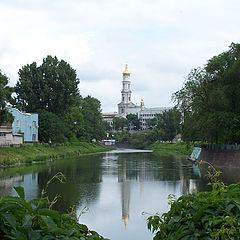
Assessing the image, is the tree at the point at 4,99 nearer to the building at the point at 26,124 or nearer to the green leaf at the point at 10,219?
the building at the point at 26,124

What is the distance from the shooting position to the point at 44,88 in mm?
64125

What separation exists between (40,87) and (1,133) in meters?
18.8

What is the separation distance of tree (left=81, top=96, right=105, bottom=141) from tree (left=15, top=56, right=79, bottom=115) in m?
21.9

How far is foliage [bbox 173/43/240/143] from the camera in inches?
1430

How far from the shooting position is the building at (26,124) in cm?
5552

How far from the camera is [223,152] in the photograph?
130 ft

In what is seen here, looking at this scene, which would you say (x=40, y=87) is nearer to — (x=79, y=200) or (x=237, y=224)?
(x=79, y=200)

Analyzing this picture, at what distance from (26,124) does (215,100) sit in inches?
1164

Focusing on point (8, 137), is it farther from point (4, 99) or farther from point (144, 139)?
point (144, 139)

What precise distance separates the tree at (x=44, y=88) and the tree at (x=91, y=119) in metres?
21.9

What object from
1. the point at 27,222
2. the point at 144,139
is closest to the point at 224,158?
the point at 27,222

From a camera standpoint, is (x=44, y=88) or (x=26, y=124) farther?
(x=44, y=88)

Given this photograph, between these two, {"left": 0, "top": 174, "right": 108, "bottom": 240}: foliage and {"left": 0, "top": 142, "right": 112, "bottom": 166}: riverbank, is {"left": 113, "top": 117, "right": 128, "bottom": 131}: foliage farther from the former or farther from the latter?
{"left": 0, "top": 174, "right": 108, "bottom": 240}: foliage

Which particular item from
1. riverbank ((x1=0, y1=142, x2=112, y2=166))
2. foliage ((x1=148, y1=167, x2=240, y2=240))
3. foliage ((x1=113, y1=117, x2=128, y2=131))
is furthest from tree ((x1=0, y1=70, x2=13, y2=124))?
foliage ((x1=113, y1=117, x2=128, y2=131))
